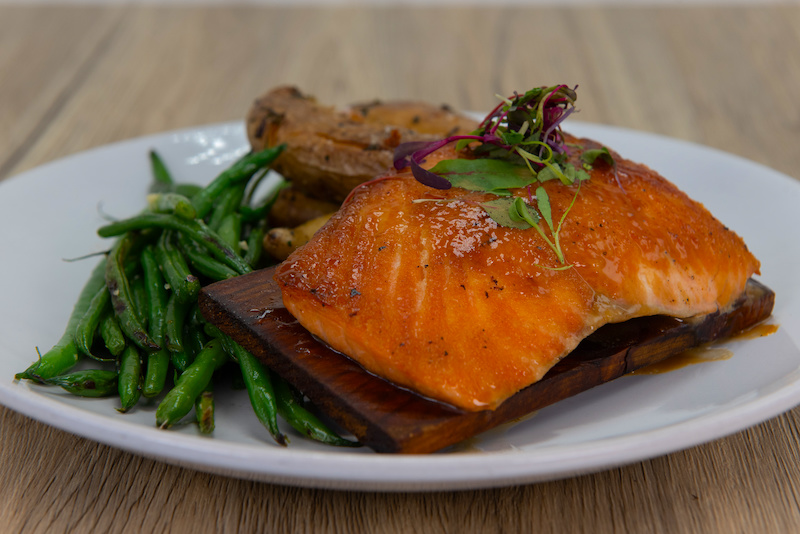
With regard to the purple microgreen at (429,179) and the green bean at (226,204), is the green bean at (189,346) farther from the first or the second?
the purple microgreen at (429,179)

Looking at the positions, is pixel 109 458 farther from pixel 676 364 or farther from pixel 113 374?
pixel 676 364

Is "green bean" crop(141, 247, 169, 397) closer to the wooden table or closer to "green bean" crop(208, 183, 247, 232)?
the wooden table

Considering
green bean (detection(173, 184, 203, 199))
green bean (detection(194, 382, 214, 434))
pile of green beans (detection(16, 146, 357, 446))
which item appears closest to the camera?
green bean (detection(194, 382, 214, 434))

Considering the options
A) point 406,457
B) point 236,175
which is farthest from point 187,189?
point 406,457

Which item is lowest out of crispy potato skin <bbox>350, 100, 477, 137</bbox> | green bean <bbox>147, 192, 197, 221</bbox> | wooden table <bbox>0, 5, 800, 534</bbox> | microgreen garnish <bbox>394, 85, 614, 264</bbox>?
wooden table <bbox>0, 5, 800, 534</bbox>

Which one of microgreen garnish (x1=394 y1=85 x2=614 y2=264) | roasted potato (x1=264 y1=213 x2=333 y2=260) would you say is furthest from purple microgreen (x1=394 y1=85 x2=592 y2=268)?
roasted potato (x1=264 y1=213 x2=333 y2=260)

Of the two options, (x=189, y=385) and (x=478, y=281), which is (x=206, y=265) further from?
(x=478, y=281)

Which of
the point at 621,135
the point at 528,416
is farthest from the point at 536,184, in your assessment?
the point at 621,135

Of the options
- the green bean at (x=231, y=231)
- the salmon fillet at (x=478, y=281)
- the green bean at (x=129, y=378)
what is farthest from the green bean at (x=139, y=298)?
the salmon fillet at (x=478, y=281)
